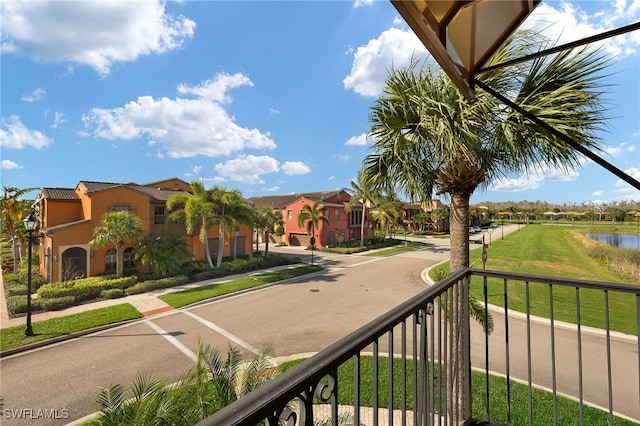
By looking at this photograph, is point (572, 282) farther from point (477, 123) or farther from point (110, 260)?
point (110, 260)

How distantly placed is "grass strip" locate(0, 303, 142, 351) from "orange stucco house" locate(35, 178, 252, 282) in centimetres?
579

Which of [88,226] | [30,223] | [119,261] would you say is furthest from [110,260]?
[30,223]

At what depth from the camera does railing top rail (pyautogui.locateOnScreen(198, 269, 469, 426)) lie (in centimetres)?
67

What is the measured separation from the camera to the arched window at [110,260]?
16703 millimetres

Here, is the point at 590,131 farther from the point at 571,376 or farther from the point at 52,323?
the point at 52,323

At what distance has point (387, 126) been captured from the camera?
16.5 ft

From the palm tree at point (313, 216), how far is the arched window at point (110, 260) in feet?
51.9

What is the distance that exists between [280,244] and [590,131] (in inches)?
1334

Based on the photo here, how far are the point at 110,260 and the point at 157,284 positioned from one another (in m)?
4.23

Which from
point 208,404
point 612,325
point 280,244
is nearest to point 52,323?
point 208,404

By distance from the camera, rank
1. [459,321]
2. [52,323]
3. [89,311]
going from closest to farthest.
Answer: [459,321]
[52,323]
[89,311]

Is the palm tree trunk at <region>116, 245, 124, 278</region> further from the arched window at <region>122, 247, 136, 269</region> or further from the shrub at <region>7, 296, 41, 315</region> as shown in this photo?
the shrub at <region>7, 296, 41, 315</region>

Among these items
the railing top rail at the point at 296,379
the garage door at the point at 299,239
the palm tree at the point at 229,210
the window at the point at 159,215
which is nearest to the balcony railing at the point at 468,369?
the railing top rail at the point at 296,379

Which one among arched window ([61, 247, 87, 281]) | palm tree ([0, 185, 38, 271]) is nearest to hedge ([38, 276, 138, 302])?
arched window ([61, 247, 87, 281])
